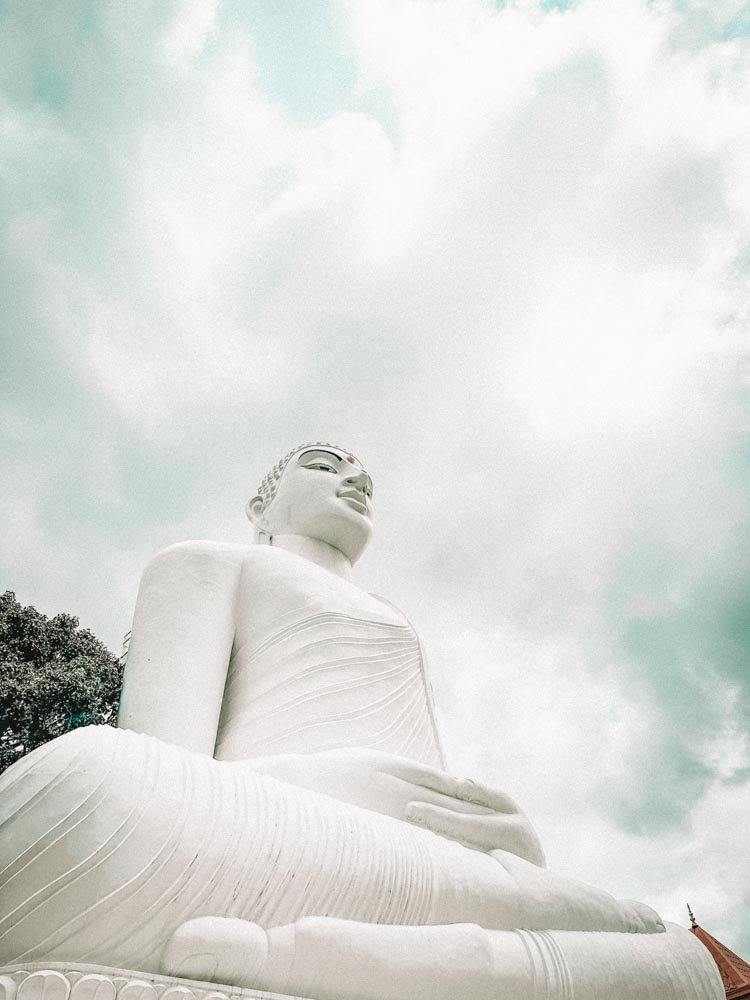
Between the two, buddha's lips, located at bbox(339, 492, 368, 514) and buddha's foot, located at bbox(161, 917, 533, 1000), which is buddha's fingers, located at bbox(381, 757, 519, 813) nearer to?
buddha's foot, located at bbox(161, 917, 533, 1000)

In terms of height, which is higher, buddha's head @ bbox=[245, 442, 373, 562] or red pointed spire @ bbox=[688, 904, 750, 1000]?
buddha's head @ bbox=[245, 442, 373, 562]

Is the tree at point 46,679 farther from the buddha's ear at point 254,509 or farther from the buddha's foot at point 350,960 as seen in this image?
the buddha's foot at point 350,960

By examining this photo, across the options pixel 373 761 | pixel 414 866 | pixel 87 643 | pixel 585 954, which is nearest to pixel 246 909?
pixel 414 866

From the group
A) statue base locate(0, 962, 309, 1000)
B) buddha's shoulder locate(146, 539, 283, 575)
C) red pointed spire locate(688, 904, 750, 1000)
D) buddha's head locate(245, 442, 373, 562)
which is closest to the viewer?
statue base locate(0, 962, 309, 1000)

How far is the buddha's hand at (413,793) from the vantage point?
309cm

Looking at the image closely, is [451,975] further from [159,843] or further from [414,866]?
[159,843]

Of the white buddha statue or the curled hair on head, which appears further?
the curled hair on head

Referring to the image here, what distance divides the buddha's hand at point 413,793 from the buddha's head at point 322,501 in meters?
2.34

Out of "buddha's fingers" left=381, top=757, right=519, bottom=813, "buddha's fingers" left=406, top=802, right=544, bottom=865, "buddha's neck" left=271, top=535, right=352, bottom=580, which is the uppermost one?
"buddha's neck" left=271, top=535, right=352, bottom=580

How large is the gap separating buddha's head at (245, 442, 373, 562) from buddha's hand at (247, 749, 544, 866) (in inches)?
92.0

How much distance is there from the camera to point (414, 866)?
2.69 metres

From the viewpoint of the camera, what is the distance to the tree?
885 centimetres

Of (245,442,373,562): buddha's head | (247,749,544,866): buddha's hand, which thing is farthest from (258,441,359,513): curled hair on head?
(247,749,544,866): buddha's hand

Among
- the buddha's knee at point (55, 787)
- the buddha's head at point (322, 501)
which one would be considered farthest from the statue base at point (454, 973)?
the buddha's head at point (322, 501)
